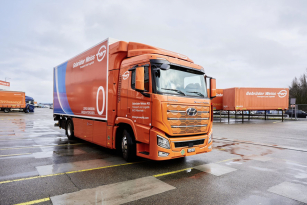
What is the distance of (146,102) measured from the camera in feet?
17.2

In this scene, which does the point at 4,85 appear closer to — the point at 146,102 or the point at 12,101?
the point at 12,101

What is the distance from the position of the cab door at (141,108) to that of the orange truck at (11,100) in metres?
41.9

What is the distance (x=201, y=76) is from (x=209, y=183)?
10.3 feet

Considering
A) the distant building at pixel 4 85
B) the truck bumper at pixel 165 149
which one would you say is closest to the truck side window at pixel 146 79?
the truck bumper at pixel 165 149

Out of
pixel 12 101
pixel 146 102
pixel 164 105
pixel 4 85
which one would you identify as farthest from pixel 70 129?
pixel 4 85

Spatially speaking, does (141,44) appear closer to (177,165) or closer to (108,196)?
(177,165)

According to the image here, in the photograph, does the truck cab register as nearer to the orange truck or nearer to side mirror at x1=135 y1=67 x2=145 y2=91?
side mirror at x1=135 y1=67 x2=145 y2=91

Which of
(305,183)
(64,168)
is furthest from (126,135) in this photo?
(305,183)

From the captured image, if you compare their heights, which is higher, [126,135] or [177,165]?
[126,135]

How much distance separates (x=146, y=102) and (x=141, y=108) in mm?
257

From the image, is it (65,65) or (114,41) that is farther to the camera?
(65,65)

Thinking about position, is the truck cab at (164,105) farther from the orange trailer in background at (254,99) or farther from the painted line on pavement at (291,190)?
the orange trailer in background at (254,99)

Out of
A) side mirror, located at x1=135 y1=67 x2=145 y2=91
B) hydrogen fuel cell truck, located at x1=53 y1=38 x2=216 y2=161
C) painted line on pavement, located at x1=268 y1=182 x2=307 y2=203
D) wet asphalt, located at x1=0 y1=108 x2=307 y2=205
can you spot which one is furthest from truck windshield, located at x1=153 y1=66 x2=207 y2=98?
painted line on pavement, located at x1=268 y1=182 x2=307 y2=203

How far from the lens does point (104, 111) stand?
6844 mm
